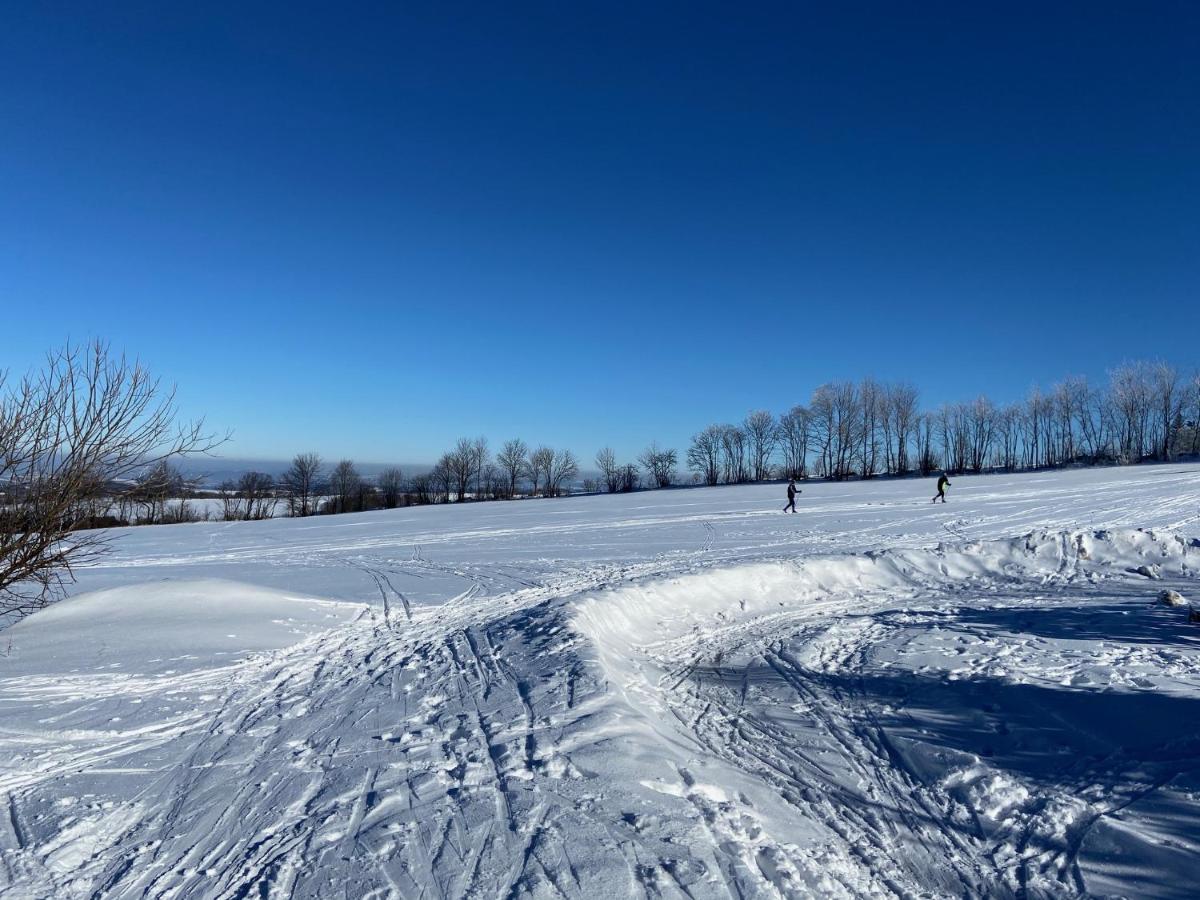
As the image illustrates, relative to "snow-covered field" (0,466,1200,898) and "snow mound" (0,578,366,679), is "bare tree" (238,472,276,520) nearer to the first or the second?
"snow mound" (0,578,366,679)

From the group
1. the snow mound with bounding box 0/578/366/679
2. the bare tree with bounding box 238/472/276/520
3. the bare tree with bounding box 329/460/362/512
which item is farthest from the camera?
the bare tree with bounding box 329/460/362/512

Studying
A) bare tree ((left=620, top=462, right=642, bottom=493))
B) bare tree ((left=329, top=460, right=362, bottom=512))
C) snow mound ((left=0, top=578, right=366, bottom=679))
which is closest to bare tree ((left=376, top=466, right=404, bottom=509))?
bare tree ((left=329, top=460, right=362, bottom=512))

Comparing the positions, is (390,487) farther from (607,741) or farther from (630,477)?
(607,741)

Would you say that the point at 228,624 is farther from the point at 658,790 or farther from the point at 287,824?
the point at 658,790

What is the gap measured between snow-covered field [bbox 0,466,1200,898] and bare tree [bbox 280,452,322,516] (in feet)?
204

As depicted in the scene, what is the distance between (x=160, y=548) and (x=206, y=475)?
76.3 ft

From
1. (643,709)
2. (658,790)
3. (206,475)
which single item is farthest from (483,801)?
(206,475)

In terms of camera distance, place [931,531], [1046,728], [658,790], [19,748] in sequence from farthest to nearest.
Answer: [931,531] < [1046,728] < [19,748] < [658,790]

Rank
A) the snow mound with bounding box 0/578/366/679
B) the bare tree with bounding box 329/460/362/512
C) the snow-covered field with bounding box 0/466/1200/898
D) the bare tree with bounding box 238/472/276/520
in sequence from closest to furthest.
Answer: the snow-covered field with bounding box 0/466/1200/898 < the snow mound with bounding box 0/578/366/679 < the bare tree with bounding box 238/472/276/520 < the bare tree with bounding box 329/460/362/512

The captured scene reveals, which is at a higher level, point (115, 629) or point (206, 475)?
point (206, 475)

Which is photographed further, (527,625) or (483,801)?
(527,625)

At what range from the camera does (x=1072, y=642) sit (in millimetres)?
9273

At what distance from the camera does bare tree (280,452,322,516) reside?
70.3m

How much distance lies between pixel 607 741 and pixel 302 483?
7812 cm
